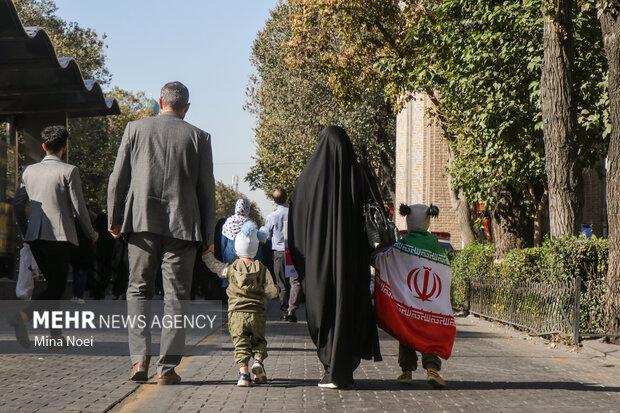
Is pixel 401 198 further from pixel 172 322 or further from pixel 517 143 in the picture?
pixel 172 322

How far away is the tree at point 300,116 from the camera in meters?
38.1

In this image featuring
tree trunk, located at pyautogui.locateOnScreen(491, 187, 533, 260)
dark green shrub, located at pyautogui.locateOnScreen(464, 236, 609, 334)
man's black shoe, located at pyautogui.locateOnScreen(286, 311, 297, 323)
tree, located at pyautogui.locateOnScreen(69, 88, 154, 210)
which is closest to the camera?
dark green shrub, located at pyautogui.locateOnScreen(464, 236, 609, 334)

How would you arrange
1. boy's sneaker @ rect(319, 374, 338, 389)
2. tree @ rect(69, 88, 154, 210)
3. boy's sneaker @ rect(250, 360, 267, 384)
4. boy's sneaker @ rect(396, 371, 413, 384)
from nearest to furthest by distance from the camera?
boy's sneaker @ rect(319, 374, 338, 389) → boy's sneaker @ rect(250, 360, 267, 384) → boy's sneaker @ rect(396, 371, 413, 384) → tree @ rect(69, 88, 154, 210)

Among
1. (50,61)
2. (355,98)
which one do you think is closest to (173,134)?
(50,61)

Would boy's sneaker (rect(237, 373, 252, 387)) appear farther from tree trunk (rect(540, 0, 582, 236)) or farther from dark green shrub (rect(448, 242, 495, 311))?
dark green shrub (rect(448, 242, 495, 311))

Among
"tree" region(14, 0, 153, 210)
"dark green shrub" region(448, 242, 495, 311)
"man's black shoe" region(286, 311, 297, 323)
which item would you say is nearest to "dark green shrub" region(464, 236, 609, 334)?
"dark green shrub" region(448, 242, 495, 311)

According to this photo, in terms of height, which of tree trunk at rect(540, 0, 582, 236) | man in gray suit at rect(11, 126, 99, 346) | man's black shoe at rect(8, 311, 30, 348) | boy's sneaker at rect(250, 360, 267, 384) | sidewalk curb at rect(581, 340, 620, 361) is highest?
tree trunk at rect(540, 0, 582, 236)

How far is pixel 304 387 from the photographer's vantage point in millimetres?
6895

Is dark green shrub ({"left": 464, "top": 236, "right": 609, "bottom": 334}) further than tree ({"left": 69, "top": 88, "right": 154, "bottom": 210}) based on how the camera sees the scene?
No

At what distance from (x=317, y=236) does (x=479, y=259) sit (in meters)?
11.0

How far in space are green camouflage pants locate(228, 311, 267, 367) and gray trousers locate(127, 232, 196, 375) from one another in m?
0.41

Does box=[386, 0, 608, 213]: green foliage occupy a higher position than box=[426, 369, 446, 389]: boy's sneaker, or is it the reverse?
box=[386, 0, 608, 213]: green foliage

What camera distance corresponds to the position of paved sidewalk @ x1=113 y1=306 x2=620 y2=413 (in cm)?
606

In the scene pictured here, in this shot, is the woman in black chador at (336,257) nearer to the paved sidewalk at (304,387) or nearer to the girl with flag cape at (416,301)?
the girl with flag cape at (416,301)
